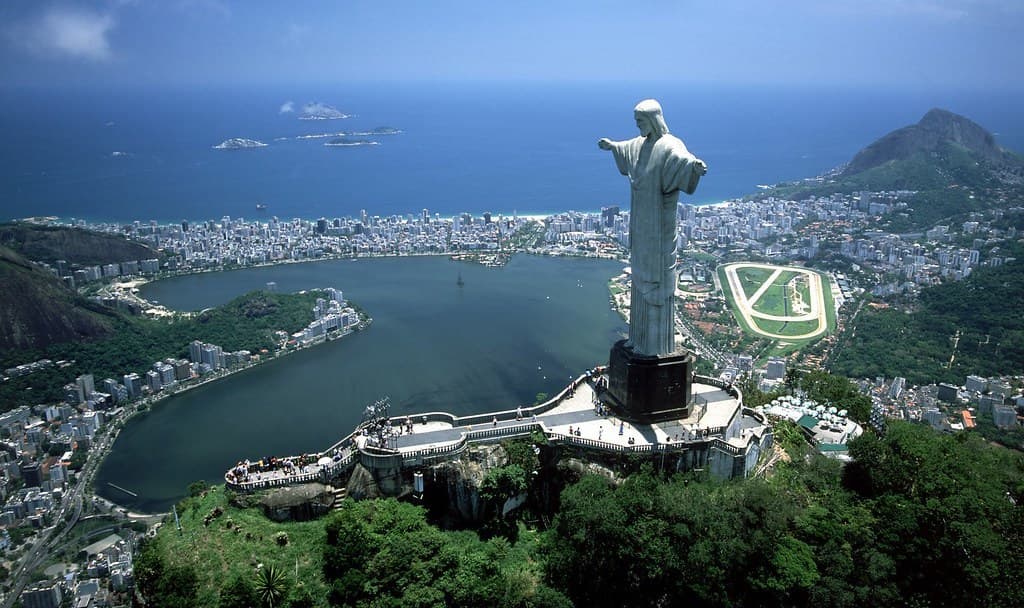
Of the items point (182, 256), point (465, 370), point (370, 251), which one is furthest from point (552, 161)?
point (465, 370)

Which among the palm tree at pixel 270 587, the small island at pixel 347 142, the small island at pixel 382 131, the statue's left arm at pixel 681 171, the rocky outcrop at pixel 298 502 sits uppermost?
the small island at pixel 382 131

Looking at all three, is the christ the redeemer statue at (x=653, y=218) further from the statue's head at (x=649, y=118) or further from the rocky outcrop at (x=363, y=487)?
the rocky outcrop at (x=363, y=487)

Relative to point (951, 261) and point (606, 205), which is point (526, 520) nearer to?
point (951, 261)

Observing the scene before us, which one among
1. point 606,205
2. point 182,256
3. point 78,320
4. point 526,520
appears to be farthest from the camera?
point 606,205

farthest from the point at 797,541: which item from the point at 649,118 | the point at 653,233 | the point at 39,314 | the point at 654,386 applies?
the point at 39,314

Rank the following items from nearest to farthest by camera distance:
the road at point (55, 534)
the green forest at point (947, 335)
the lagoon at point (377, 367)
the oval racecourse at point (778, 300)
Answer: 1. the road at point (55, 534)
2. the lagoon at point (377, 367)
3. the green forest at point (947, 335)
4. the oval racecourse at point (778, 300)

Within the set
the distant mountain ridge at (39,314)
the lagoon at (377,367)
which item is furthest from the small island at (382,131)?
the distant mountain ridge at (39,314)

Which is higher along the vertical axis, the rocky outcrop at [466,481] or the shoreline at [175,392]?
the rocky outcrop at [466,481]
